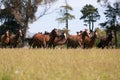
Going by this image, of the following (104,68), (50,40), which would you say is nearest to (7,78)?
(104,68)

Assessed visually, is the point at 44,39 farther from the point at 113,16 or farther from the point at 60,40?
the point at 113,16

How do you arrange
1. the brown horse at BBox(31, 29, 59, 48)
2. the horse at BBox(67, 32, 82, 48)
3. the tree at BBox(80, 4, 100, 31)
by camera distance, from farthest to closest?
the tree at BBox(80, 4, 100, 31) < the horse at BBox(67, 32, 82, 48) < the brown horse at BBox(31, 29, 59, 48)

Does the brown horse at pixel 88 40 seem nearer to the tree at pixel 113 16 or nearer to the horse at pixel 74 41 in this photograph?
the horse at pixel 74 41

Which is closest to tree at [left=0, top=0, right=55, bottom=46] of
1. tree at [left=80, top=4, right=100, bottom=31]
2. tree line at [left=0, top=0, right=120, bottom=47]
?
tree line at [left=0, top=0, right=120, bottom=47]

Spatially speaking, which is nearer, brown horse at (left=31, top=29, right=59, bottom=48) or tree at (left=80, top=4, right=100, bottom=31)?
brown horse at (left=31, top=29, right=59, bottom=48)

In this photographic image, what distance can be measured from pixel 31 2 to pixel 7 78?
43062 millimetres

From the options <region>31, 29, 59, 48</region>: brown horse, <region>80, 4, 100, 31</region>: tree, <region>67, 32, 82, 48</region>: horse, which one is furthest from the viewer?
<region>80, 4, 100, 31</region>: tree

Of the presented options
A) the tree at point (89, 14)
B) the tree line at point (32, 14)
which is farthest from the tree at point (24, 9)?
the tree at point (89, 14)

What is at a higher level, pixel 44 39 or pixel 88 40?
pixel 44 39

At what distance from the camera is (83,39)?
2838 cm

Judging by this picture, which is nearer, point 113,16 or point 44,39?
point 44,39

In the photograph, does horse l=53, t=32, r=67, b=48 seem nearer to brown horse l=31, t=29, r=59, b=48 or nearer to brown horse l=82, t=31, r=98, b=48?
brown horse l=31, t=29, r=59, b=48

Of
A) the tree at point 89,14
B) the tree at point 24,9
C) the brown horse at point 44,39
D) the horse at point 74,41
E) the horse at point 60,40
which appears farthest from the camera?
the tree at point 89,14

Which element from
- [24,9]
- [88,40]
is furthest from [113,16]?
[88,40]
